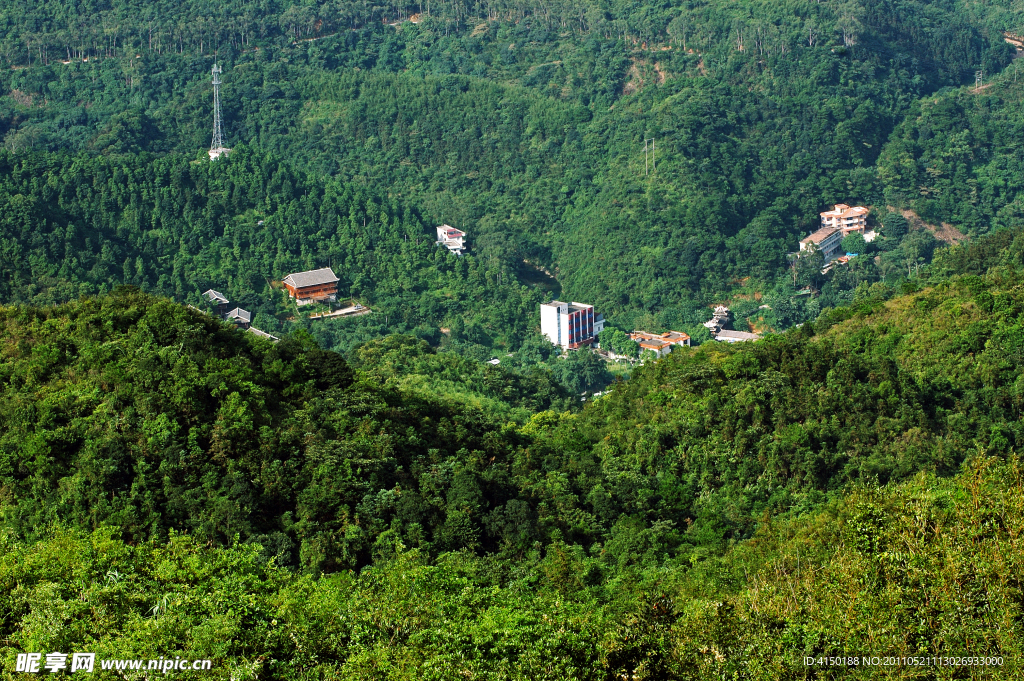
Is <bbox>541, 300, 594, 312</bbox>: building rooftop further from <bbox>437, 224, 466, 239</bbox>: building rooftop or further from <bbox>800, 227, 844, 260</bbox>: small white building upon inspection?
<bbox>800, 227, 844, 260</bbox>: small white building

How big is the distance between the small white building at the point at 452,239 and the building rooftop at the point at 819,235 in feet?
51.2

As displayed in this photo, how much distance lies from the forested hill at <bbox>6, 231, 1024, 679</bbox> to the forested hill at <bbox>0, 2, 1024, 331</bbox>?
23.8 m

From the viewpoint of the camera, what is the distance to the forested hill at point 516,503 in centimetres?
1455

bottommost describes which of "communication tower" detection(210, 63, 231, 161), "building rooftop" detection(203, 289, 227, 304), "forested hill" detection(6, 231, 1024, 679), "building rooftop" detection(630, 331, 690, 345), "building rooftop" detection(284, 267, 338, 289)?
"building rooftop" detection(630, 331, 690, 345)

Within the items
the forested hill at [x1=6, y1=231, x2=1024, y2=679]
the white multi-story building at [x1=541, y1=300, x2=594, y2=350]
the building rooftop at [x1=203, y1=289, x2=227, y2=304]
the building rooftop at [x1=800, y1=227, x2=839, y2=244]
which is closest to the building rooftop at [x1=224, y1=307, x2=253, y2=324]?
the building rooftop at [x1=203, y1=289, x2=227, y2=304]

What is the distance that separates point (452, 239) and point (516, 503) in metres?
38.1

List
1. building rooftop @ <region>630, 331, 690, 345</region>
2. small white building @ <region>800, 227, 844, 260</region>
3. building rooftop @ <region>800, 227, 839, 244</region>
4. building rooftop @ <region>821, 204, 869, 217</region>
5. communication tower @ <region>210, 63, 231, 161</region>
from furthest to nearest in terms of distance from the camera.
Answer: building rooftop @ <region>821, 204, 869, 217</region> → communication tower @ <region>210, 63, 231, 161</region> → building rooftop @ <region>800, 227, 839, 244</region> → small white building @ <region>800, 227, 844, 260</region> → building rooftop @ <region>630, 331, 690, 345</region>

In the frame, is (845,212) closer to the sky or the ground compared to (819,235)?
closer to the sky

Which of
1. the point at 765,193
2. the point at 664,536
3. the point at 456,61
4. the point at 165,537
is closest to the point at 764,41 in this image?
the point at 765,193

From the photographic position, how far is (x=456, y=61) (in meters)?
76.1

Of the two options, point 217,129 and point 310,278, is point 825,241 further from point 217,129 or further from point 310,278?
point 217,129

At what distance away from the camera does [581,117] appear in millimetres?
68438

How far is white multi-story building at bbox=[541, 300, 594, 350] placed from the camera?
2077 inches

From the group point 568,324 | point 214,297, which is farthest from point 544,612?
point 214,297
